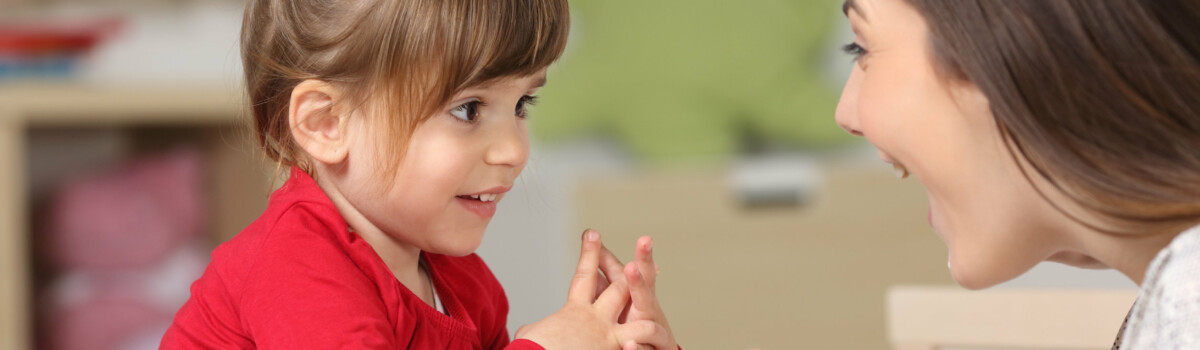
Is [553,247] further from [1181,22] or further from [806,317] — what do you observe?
[1181,22]

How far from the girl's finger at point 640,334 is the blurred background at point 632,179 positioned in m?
0.89

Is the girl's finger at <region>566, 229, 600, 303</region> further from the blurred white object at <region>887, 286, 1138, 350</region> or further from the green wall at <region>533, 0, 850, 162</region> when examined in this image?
the green wall at <region>533, 0, 850, 162</region>

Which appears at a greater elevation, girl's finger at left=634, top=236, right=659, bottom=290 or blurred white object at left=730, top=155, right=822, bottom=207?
girl's finger at left=634, top=236, right=659, bottom=290

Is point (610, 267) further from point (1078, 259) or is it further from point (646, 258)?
point (1078, 259)

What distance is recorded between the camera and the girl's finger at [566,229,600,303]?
70 centimetres

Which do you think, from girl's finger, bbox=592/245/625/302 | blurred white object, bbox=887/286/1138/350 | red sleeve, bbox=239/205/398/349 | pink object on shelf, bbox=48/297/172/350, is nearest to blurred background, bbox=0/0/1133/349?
pink object on shelf, bbox=48/297/172/350

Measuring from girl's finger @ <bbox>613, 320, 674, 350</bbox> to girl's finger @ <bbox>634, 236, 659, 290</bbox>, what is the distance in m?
0.03

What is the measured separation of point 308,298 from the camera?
1.90ft

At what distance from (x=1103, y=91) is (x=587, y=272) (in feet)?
1.10

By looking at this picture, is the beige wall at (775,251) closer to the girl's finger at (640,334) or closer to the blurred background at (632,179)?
the blurred background at (632,179)

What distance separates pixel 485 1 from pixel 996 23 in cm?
29

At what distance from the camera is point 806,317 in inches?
62.2

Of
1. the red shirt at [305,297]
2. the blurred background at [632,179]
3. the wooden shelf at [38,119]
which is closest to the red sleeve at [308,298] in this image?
the red shirt at [305,297]

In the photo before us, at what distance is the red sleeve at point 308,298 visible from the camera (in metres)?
→ 0.57
